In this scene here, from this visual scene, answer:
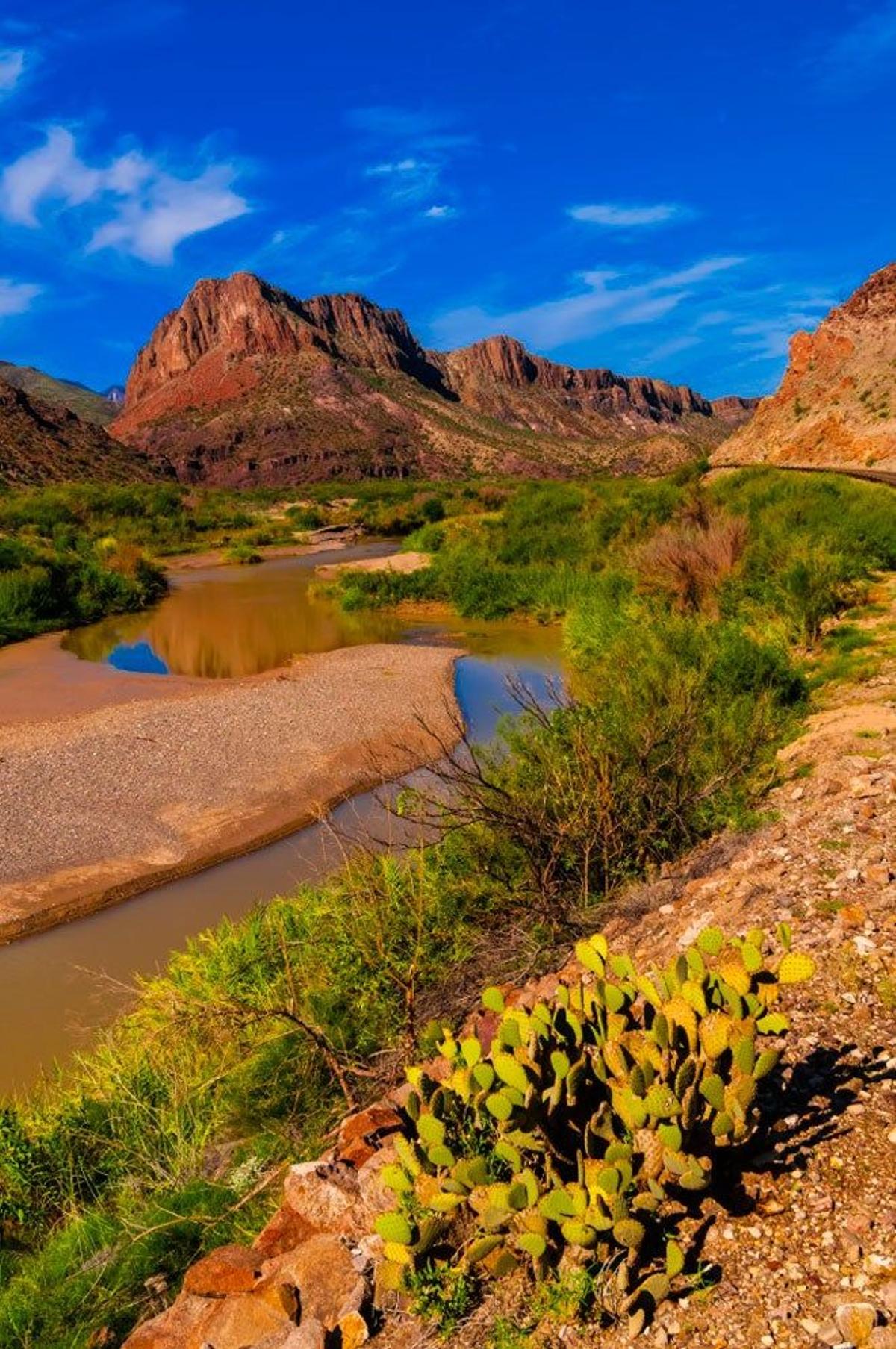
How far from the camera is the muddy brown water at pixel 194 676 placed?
7.13 m

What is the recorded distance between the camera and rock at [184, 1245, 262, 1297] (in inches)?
114

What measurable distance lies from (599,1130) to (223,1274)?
143 cm

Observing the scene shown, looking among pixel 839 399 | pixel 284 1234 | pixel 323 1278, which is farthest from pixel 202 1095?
pixel 839 399

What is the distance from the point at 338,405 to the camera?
118 meters

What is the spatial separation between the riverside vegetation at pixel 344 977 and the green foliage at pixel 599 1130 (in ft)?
A: 0.37

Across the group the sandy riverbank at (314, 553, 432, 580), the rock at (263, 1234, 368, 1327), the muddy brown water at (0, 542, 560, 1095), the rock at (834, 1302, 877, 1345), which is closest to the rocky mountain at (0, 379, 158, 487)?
the sandy riverbank at (314, 553, 432, 580)

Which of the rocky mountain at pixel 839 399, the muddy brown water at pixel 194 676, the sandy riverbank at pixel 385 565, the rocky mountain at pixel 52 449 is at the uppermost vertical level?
the rocky mountain at pixel 52 449

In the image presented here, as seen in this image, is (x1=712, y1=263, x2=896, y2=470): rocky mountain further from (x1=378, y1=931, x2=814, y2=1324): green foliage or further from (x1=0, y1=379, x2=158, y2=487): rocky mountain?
(x1=0, y1=379, x2=158, y2=487): rocky mountain

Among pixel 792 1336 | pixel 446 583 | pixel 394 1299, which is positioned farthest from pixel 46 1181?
pixel 446 583

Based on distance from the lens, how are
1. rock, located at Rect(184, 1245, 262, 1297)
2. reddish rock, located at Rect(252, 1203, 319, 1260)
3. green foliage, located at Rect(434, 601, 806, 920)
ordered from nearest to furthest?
1. rock, located at Rect(184, 1245, 262, 1297)
2. reddish rock, located at Rect(252, 1203, 319, 1260)
3. green foliage, located at Rect(434, 601, 806, 920)

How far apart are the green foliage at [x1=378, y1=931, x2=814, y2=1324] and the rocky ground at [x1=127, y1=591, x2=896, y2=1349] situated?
14 centimetres

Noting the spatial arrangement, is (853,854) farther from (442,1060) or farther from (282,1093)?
(282,1093)

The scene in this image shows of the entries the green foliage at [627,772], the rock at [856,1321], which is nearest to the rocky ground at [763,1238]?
the rock at [856,1321]

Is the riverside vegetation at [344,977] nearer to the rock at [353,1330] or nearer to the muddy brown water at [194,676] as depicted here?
the rock at [353,1330]
